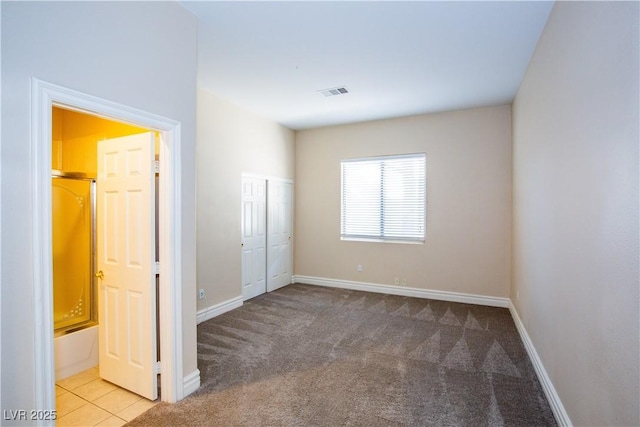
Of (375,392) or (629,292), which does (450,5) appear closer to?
(629,292)

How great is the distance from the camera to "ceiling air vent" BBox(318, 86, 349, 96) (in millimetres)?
4172

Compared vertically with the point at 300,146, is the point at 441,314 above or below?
below

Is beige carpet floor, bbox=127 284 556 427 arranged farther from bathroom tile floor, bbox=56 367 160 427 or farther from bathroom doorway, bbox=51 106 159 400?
bathroom doorway, bbox=51 106 159 400

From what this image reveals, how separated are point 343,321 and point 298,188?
9.85 feet

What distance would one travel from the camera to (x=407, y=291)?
5.47 m

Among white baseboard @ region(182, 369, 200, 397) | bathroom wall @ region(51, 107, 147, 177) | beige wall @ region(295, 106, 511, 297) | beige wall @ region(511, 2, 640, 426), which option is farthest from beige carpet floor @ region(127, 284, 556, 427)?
bathroom wall @ region(51, 107, 147, 177)

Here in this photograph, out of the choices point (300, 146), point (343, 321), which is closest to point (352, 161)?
point (300, 146)

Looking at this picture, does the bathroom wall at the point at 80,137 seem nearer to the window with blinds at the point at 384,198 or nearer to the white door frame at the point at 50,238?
the white door frame at the point at 50,238

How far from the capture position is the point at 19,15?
1.53 m

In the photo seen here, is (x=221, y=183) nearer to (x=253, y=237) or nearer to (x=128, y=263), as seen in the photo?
(x=253, y=237)

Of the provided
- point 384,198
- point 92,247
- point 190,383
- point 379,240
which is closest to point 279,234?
point 379,240

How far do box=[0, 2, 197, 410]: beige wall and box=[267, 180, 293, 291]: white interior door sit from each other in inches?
127

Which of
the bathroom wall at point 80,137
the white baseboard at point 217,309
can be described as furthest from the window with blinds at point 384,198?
the bathroom wall at point 80,137

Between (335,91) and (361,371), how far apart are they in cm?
340
